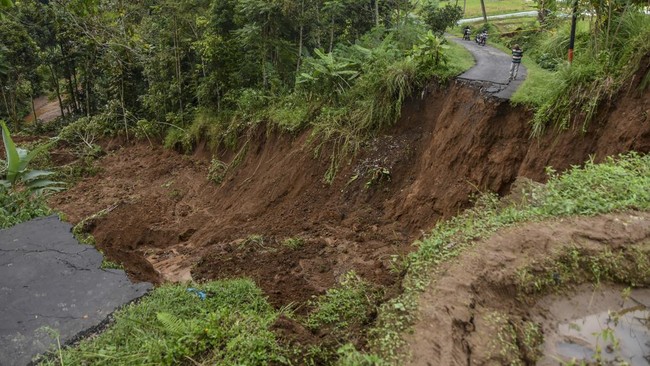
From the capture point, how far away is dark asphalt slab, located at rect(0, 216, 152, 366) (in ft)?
11.4

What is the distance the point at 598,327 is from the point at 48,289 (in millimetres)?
4731

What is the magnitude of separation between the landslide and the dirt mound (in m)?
1.06

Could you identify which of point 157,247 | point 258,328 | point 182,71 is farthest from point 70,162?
point 258,328

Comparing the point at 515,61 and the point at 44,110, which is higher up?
the point at 515,61

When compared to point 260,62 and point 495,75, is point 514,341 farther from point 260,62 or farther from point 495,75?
point 260,62

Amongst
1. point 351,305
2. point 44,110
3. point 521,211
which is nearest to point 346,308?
point 351,305

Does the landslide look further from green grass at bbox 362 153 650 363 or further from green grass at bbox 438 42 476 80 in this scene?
green grass at bbox 362 153 650 363

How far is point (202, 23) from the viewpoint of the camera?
12.8 metres

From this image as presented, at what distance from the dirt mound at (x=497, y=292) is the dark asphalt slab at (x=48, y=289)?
8.82ft

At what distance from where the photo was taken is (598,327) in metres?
3.57

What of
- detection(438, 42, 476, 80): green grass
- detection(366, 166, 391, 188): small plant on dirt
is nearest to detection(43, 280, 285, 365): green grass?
detection(366, 166, 391, 188): small plant on dirt

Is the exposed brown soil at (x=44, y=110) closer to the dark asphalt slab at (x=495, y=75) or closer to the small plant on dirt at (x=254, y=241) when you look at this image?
the small plant on dirt at (x=254, y=241)

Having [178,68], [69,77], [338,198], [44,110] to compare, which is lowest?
[44,110]

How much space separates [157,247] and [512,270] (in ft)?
25.0
